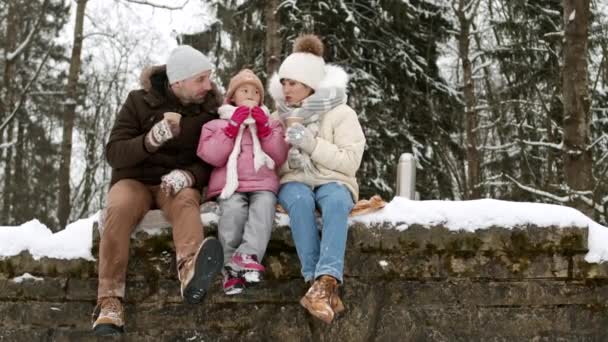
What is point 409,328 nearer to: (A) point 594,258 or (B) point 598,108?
(A) point 594,258

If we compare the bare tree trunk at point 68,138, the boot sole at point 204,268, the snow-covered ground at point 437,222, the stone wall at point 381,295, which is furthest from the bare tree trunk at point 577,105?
the bare tree trunk at point 68,138

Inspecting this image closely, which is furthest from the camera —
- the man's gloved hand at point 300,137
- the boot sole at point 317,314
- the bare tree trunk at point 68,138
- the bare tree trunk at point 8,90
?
the bare tree trunk at point 8,90

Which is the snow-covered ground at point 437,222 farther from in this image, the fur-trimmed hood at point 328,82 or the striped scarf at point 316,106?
the fur-trimmed hood at point 328,82

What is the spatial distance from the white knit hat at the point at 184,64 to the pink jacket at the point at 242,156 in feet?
1.07

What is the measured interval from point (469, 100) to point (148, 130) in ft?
31.4

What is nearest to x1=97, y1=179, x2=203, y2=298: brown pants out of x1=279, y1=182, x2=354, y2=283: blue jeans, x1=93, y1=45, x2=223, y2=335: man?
x1=93, y1=45, x2=223, y2=335: man

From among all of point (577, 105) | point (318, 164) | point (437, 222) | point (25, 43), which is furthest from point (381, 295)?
point (25, 43)

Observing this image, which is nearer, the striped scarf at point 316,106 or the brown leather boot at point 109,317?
the brown leather boot at point 109,317

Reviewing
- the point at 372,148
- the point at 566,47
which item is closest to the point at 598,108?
the point at 372,148

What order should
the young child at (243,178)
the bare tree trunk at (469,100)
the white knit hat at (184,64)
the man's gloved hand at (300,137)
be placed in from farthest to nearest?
the bare tree trunk at (469,100) → the white knit hat at (184,64) → the man's gloved hand at (300,137) → the young child at (243,178)

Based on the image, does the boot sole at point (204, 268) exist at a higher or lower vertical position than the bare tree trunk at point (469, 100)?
lower

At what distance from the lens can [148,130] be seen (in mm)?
3520

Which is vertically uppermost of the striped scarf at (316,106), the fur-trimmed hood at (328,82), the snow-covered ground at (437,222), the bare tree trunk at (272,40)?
the bare tree trunk at (272,40)

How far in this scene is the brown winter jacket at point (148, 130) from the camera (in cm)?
335
